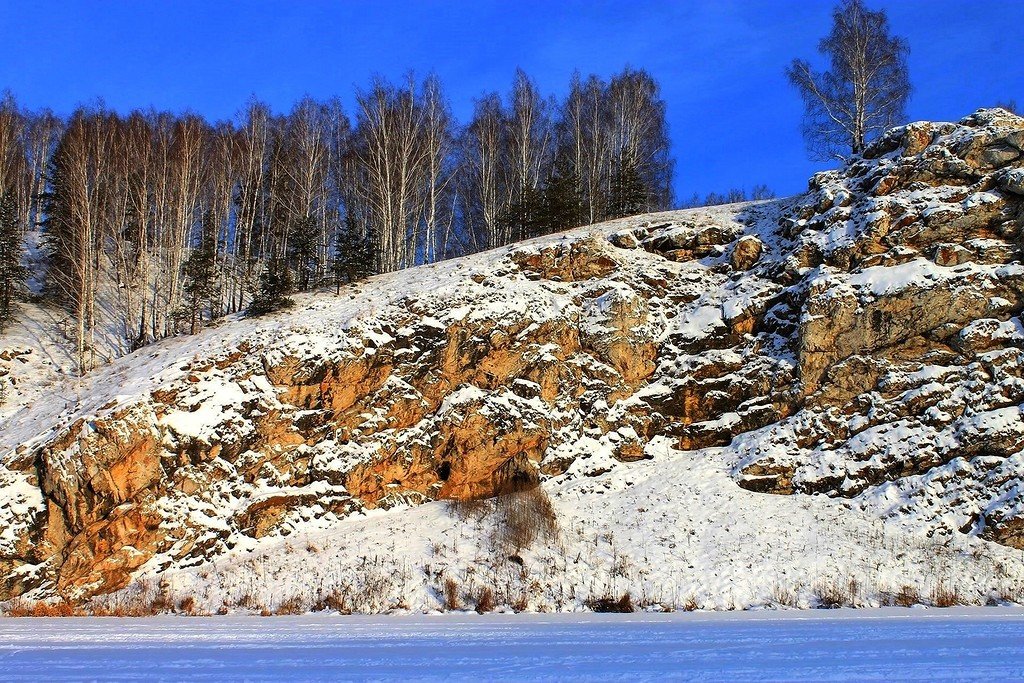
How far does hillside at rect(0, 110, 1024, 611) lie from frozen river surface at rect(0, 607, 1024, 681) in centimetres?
401

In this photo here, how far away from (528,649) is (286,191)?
37.8 m

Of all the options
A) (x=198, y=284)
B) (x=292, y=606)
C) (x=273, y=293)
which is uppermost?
(x=198, y=284)

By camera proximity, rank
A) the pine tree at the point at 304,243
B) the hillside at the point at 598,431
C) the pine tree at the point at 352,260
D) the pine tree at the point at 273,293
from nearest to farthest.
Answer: the hillside at the point at 598,431, the pine tree at the point at 273,293, the pine tree at the point at 352,260, the pine tree at the point at 304,243

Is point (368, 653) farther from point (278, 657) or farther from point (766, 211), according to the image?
point (766, 211)

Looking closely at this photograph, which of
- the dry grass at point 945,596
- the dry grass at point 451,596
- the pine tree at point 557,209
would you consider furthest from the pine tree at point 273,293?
the dry grass at point 945,596

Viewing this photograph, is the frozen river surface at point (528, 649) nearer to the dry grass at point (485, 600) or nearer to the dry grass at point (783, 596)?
the dry grass at point (485, 600)

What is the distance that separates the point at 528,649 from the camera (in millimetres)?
6945

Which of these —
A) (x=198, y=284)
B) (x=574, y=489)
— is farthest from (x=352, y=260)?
(x=574, y=489)

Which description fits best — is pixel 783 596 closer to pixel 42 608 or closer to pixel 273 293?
pixel 42 608

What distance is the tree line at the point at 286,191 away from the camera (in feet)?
94.0

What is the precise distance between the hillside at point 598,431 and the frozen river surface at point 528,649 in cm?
401

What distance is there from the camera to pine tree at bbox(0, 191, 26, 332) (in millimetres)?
27469

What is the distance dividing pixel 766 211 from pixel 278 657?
25976 mm

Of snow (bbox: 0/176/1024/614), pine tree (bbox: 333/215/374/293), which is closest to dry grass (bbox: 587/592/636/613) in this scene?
snow (bbox: 0/176/1024/614)
